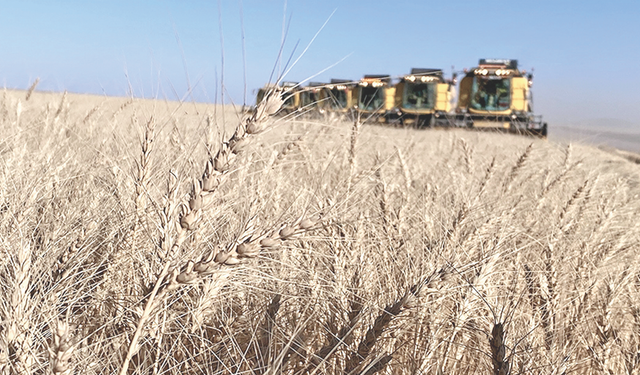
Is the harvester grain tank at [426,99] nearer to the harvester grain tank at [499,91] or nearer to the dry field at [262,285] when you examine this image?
the harvester grain tank at [499,91]

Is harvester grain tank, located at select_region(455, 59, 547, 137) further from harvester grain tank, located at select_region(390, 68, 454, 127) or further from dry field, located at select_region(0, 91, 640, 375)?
dry field, located at select_region(0, 91, 640, 375)

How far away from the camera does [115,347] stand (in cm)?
131

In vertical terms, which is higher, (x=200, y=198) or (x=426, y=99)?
(x=426, y=99)

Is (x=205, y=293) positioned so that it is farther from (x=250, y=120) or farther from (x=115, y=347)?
(x=250, y=120)

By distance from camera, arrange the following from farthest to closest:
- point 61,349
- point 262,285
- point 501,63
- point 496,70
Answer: point 501,63
point 496,70
point 262,285
point 61,349

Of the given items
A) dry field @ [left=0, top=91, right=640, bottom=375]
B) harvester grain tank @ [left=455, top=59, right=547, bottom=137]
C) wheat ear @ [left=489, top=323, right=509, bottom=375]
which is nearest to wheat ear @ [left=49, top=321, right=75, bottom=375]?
Answer: dry field @ [left=0, top=91, right=640, bottom=375]

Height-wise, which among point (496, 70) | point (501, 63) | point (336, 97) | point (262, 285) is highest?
point (501, 63)

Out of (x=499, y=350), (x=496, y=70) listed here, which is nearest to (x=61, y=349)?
(x=499, y=350)

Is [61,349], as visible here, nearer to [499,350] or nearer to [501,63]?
[499,350]

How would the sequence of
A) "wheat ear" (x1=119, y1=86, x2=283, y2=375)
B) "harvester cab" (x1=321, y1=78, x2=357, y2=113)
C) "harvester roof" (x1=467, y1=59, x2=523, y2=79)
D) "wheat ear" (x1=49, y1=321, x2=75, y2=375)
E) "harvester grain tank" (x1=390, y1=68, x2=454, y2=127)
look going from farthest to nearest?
1. "harvester grain tank" (x1=390, y1=68, x2=454, y2=127)
2. "harvester roof" (x1=467, y1=59, x2=523, y2=79)
3. "harvester cab" (x1=321, y1=78, x2=357, y2=113)
4. "wheat ear" (x1=119, y1=86, x2=283, y2=375)
5. "wheat ear" (x1=49, y1=321, x2=75, y2=375)

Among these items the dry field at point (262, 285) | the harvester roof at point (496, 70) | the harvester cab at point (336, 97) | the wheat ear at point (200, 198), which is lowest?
the dry field at point (262, 285)

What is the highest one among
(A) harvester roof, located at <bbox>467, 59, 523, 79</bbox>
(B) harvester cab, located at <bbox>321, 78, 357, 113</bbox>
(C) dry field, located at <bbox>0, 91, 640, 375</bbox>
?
(A) harvester roof, located at <bbox>467, 59, 523, 79</bbox>

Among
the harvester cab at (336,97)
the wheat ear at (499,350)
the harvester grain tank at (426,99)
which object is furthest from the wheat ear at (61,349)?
the harvester grain tank at (426,99)

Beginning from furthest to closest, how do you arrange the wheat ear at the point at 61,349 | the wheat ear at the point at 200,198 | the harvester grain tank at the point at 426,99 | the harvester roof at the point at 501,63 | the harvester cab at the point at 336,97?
the harvester grain tank at the point at 426,99 < the harvester roof at the point at 501,63 < the harvester cab at the point at 336,97 < the wheat ear at the point at 200,198 < the wheat ear at the point at 61,349
